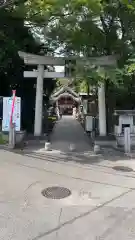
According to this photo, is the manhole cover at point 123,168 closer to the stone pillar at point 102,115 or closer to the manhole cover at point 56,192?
the manhole cover at point 56,192

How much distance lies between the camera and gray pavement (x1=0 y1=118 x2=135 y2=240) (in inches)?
187

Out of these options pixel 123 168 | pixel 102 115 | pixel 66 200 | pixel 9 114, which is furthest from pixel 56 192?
pixel 102 115

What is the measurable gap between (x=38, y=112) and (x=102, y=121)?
331cm

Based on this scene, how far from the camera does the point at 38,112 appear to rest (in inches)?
565

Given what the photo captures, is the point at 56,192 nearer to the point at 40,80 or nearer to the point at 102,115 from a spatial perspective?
the point at 102,115

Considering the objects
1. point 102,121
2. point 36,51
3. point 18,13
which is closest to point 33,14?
point 18,13

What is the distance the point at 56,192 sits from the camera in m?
6.76

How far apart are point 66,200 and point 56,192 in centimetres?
55

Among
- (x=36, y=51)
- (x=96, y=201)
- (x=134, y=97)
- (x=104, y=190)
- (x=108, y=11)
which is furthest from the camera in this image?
(x=36, y=51)

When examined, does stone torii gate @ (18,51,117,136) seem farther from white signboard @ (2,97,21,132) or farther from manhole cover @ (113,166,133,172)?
manhole cover @ (113,166,133,172)

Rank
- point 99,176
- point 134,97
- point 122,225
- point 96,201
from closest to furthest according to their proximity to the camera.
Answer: point 122,225
point 96,201
point 99,176
point 134,97

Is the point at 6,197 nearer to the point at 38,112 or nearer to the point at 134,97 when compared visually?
the point at 38,112

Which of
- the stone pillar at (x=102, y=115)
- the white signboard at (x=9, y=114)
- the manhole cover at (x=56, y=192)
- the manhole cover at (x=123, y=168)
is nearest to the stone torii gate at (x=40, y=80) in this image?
the stone pillar at (x=102, y=115)

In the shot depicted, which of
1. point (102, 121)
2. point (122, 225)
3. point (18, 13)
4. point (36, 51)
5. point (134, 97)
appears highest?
point (18, 13)
